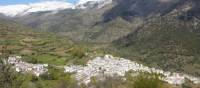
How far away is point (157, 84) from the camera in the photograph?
404 ft

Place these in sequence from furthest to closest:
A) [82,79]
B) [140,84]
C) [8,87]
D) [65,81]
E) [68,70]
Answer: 1. [68,70]
2. [82,79]
3. [65,81]
4. [140,84]
5. [8,87]

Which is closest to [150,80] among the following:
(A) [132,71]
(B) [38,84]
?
(B) [38,84]

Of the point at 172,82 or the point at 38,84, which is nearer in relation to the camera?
the point at 38,84

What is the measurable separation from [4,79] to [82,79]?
422 ft

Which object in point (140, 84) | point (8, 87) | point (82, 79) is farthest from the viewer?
point (82, 79)

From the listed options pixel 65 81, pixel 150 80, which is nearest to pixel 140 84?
pixel 150 80

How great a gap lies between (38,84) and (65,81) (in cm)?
1086

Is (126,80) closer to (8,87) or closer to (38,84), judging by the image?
(38,84)

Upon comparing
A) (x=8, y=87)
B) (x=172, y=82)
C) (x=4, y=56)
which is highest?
(x=4, y=56)

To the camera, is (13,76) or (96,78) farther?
(96,78)

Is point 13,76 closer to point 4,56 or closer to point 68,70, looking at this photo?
point 4,56

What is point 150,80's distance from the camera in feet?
404

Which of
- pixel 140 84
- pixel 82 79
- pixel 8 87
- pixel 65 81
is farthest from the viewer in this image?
pixel 82 79

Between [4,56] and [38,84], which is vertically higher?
[4,56]
